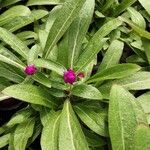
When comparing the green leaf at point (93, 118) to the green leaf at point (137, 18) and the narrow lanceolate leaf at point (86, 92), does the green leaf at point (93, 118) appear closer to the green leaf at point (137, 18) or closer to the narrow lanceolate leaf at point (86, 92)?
the narrow lanceolate leaf at point (86, 92)

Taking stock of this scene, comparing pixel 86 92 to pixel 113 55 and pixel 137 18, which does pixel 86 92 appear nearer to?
pixel 113 55

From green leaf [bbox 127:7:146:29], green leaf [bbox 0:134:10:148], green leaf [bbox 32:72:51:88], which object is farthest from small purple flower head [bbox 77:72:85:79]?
green leaf [bbox 127:7:146:29]

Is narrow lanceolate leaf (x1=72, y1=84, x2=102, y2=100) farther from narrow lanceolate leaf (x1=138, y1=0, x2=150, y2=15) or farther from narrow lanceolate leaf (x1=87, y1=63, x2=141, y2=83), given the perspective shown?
narrow lanceolate leaf (x1=138, y1=0, x2=150, y2=15)

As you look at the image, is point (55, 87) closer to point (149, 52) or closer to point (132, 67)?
point (132, 67)

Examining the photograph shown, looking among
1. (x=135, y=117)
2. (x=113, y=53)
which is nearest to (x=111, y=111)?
(x=135, y=117)

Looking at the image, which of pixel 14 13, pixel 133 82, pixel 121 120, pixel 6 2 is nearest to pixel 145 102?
pixel 133 82

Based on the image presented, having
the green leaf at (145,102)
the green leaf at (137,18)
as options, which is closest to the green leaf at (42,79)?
the green leaf at (145,102)

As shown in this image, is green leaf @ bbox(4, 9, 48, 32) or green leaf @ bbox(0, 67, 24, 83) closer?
green leaf @ bbox(0, 67, 24, 83)
